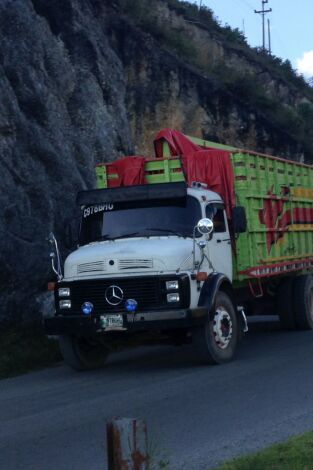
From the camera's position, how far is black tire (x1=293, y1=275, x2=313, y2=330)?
15828 millimetres

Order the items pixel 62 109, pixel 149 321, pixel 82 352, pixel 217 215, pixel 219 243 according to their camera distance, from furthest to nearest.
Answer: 1. pixel 62 109
2. pixel 217 215
3. pixel 219 243
4. pixel 82 352
5. pixel 149 321

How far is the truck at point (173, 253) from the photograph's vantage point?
38.2 ft

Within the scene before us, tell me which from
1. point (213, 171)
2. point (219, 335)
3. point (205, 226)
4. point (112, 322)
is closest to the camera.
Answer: point (112, 322)

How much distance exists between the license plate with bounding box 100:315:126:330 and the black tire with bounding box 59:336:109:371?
992mm

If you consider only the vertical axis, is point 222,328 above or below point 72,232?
below

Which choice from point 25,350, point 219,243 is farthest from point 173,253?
point 25,350

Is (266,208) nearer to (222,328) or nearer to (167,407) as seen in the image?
(222,328)

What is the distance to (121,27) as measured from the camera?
3250 centimetres

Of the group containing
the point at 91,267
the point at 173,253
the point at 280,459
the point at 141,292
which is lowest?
the point at 280,459

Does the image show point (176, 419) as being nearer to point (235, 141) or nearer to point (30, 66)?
point (30, 66)

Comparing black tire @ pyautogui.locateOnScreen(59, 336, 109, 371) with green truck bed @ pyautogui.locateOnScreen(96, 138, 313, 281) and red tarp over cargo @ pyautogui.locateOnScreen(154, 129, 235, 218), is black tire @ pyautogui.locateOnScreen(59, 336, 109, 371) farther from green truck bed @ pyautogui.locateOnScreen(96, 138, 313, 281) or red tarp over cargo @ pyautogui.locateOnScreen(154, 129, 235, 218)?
red tarp over cargo @ pyautogui.locateOnScreen(154, 129, 235, 218)

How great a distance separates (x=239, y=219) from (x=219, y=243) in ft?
1.54

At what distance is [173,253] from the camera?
11789 millimetres

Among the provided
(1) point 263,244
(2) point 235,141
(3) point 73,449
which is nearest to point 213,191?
(1) point 263,244
